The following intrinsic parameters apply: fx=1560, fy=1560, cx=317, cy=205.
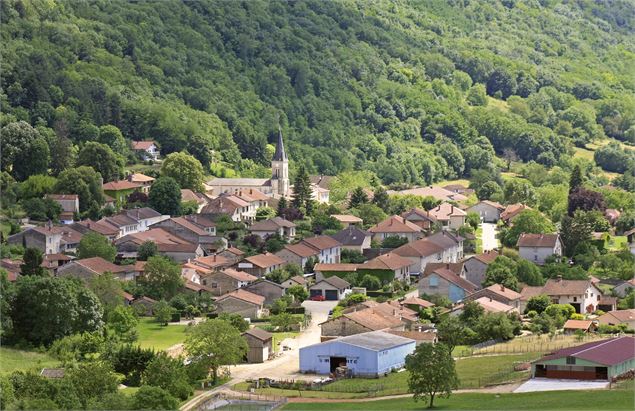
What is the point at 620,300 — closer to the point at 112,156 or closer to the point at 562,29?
the point at 112,156

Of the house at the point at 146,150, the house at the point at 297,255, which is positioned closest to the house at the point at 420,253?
the house at the point at 297,255

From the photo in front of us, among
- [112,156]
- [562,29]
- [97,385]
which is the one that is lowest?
[97,385]

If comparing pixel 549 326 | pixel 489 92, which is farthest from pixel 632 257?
pixel 489 92

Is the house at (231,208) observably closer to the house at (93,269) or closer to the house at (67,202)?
the house at (67,202)

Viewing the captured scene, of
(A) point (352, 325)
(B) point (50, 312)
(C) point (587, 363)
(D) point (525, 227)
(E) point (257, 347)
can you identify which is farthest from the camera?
(D) point (525, 227)

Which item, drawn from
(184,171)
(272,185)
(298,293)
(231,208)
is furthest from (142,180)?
(298,293)

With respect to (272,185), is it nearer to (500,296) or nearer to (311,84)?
(500,296)
